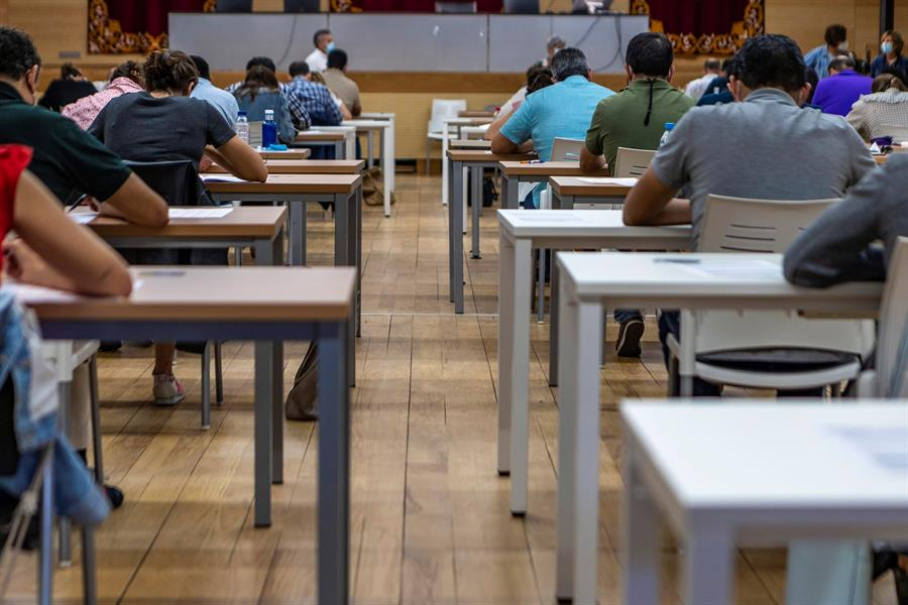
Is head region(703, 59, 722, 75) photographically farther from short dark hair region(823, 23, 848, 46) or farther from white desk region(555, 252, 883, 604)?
white desk region(555, 252, 883, 604)

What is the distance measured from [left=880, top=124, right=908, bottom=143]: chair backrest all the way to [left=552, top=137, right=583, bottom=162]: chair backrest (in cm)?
167

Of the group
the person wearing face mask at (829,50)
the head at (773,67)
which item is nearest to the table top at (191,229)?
the head at (773,67)

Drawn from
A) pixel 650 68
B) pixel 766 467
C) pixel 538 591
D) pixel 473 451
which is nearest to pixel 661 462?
pixel 766 467

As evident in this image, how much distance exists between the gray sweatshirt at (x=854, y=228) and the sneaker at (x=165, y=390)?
2.27m

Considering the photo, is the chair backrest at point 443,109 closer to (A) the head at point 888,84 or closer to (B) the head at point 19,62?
(A) the head at point 888,84

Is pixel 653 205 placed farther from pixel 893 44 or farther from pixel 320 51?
pixel 320 51

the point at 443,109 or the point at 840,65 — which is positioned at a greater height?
the point at 840,65

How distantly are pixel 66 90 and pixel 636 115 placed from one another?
6.94 m

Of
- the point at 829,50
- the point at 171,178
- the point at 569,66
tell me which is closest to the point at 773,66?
the point at 171,178

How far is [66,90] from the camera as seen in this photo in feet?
33.6

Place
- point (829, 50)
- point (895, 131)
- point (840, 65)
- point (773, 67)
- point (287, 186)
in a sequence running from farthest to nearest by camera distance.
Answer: point (829, 50) → point (840, 65) → point (895, 131) → point (287, 186) → point (773, 67)

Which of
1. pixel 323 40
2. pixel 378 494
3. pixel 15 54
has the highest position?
pixel 323 40

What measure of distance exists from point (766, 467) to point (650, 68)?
362cm

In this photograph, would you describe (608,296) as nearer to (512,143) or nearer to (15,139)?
(15,139)
